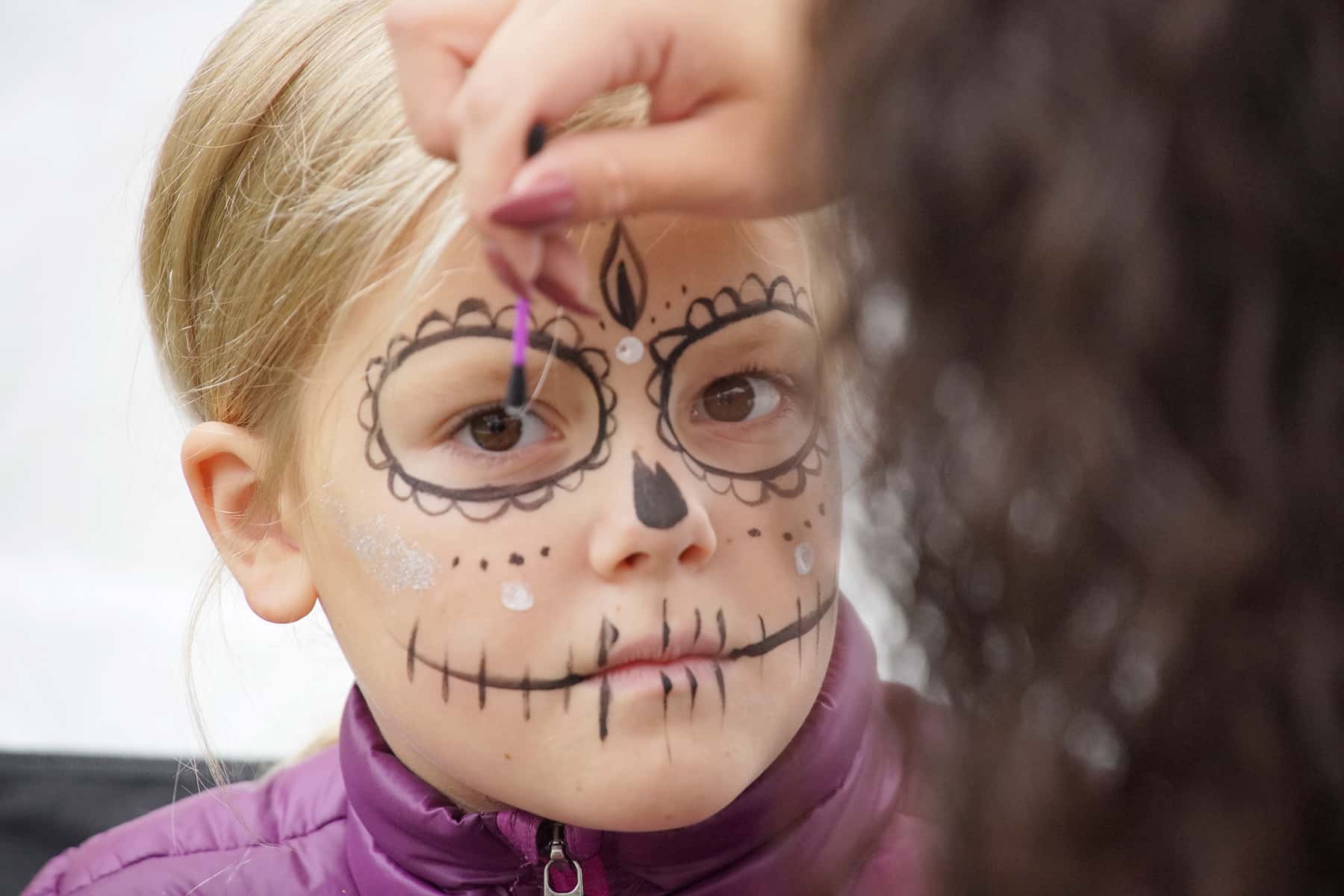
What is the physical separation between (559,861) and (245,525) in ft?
1.11

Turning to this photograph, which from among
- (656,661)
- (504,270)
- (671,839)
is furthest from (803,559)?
(504,270)

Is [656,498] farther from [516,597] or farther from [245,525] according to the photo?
[245,525]

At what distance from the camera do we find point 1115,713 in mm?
480

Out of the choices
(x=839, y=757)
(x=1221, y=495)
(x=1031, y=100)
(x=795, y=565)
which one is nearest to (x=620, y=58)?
(x=1031, y=100)

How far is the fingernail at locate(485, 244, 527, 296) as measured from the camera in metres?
0.58

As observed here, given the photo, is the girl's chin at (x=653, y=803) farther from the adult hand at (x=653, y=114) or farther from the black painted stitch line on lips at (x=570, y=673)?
the adult hand at (x=653, y=114)

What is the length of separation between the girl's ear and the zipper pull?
0.24m

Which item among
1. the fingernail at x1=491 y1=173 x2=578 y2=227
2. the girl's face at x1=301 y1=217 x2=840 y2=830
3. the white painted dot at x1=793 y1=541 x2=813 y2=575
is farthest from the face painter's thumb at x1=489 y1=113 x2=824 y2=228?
the white painted dot at x1=793 y1=541 x2=813 y2=575

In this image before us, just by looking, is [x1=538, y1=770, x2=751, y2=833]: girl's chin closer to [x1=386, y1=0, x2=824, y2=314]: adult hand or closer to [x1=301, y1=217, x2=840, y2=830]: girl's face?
[x1=301, y1=217, x2=840, y2=830]: girl's face

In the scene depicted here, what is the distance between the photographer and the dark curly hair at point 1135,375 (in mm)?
435

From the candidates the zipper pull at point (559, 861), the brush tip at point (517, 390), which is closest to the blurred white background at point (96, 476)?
the zipper pull at point (559, 861)

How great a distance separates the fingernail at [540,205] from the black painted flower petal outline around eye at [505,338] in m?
0.25

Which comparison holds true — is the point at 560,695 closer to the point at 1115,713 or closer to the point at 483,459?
the point at 483,459

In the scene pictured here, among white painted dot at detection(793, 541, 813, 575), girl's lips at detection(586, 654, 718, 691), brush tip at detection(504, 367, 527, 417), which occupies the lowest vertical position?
girl's lips at detection(586, 654, 718, 691)
